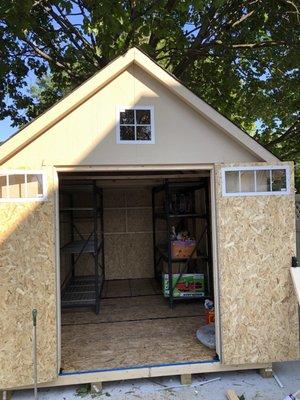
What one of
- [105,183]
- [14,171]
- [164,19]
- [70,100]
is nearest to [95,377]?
[14,171]

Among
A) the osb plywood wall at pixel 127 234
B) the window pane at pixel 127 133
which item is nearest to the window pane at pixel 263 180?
the window pane at pixel 127 133

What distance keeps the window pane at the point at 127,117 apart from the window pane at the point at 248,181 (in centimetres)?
166

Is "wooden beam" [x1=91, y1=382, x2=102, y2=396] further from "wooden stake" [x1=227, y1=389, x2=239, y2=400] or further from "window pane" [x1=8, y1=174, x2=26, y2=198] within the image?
"window pane" [x1=8, y1=174, x2=26, y2=198]

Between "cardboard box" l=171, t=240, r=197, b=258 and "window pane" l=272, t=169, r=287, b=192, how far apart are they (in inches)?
128

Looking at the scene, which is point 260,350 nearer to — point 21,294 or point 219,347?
point 219,347

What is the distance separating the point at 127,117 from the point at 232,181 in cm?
163

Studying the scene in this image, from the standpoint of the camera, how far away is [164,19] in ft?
23.9

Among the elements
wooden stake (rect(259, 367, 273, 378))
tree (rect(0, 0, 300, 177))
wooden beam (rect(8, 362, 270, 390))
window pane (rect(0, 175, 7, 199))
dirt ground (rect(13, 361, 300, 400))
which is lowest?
dirt ground (rect(13, 361, 300, 400))

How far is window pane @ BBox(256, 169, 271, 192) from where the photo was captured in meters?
4.80

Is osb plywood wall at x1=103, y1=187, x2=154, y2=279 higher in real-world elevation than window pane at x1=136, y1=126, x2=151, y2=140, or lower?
lower

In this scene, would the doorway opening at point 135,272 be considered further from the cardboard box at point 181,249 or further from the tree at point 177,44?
the tree at point 177,44

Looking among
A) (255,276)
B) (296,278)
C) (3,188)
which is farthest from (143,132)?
(296,278)

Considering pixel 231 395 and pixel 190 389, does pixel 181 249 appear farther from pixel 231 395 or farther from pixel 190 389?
pixel 231 395

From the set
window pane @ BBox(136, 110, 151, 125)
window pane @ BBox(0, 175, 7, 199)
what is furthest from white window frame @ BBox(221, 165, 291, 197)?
window pane @ BBox(0, 175, 7, 199)
